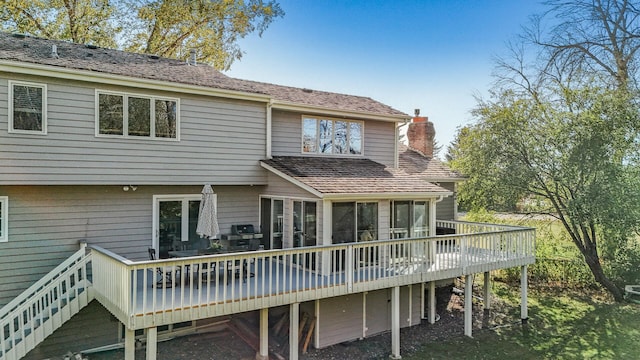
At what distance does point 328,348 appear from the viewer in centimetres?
977

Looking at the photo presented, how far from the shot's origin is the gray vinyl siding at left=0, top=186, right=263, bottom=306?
825 cm

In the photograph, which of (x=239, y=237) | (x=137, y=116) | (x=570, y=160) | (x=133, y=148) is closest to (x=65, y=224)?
(x=133, y=148)

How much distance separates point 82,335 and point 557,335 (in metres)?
13.0

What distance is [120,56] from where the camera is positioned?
10523 millimetres

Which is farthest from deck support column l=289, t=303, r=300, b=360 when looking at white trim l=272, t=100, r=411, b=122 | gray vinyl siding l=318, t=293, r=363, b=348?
white trim l=272, t=100, r=411, b=122

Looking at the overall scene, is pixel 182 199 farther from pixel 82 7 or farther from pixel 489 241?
pixel 82 7

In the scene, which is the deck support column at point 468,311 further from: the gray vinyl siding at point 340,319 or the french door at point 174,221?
the french door at point 174,221

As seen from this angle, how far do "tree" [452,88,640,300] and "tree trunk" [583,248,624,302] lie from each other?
0.11 feet

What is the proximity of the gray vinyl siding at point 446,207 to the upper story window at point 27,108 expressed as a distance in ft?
43.2

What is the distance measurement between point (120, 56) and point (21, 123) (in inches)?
139

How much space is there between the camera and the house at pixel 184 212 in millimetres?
7641

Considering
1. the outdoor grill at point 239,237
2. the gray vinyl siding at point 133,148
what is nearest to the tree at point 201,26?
the gray vinyl siding at point 133,148

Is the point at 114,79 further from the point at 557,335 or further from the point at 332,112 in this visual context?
the point at 557,335

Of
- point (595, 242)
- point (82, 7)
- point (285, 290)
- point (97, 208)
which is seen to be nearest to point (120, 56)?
point (97, 208)
